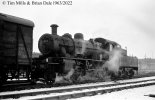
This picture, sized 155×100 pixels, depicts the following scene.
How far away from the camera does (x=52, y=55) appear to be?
55.7ft

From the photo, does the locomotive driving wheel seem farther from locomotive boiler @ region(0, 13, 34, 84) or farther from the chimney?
the chimney

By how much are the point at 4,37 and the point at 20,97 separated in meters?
3.47

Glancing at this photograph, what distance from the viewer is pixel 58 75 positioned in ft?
54.3

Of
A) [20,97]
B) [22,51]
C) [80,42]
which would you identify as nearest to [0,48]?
[22,51]

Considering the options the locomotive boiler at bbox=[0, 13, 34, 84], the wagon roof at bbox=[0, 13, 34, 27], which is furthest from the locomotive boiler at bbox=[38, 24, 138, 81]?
the wagon roof at bbox=[0, 13, 34, 27]

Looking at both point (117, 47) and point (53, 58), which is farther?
point (117, 47)

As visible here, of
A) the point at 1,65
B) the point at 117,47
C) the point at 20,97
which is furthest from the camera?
the point at 117,47

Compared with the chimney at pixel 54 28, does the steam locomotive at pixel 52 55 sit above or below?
below

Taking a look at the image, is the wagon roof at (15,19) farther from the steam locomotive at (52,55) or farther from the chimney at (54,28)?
the chimney at (54,28)

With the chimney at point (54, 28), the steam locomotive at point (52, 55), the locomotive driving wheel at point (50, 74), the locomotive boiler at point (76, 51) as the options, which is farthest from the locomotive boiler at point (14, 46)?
the chimney at point (54, 28)

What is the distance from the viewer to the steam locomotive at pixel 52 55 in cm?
1183

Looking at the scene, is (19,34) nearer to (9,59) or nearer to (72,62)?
(9,59)

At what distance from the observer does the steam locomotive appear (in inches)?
466

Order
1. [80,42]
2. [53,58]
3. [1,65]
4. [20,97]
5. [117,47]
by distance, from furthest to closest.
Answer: [117,47], [80,42], [53,58], [1,65], [20,97]
